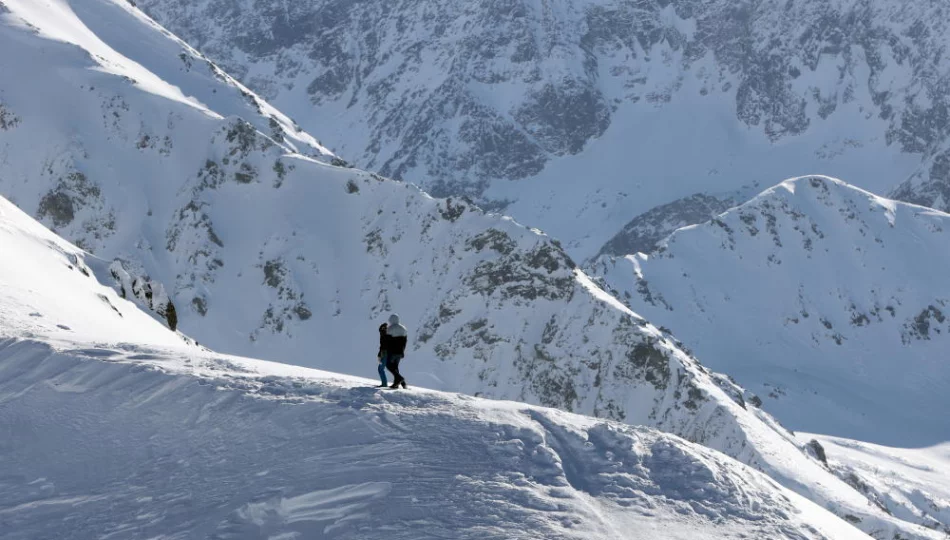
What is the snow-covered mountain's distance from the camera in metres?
73.6

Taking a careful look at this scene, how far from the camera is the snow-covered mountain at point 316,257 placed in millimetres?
73625

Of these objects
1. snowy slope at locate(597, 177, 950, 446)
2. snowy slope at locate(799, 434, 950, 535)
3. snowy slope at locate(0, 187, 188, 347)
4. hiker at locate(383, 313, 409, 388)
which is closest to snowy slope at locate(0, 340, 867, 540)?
hiker at locate(383, 313, 409, 388)

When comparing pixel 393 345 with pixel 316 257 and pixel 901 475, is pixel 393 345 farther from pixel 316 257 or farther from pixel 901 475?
pixel 901 475

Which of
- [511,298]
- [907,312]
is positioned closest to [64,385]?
[511,298]

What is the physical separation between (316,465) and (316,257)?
68693 millimetres

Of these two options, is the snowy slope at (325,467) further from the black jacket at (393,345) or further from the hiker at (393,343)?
the black jacket at (393,345)

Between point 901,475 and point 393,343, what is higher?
point 901,475

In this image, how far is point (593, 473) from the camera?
1822 cm

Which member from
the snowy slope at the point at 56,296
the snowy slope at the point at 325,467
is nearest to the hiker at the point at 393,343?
the snowy slope at the point at 325,467

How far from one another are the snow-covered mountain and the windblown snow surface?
50853 millimetres

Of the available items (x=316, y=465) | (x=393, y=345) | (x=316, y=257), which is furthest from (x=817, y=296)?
(x=316, y=465)

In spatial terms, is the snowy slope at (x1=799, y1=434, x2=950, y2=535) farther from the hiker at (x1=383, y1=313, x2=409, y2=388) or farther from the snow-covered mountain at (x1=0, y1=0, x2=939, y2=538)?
the hiker at (x1=383, y1=313, x2=409, y2=388)

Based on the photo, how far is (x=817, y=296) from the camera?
436 feet

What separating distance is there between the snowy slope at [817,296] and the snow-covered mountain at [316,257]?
40199mm
